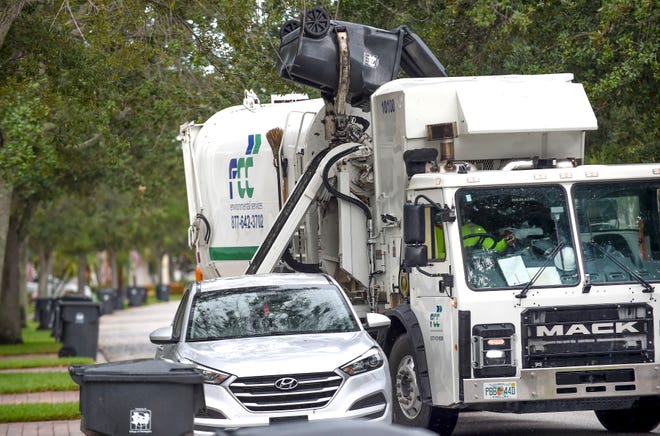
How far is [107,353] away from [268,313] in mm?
17769

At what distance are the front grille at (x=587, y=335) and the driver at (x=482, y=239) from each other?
643 mm

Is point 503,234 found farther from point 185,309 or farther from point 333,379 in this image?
point 185,309

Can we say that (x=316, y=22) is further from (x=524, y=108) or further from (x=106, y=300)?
(x=106, y=300)

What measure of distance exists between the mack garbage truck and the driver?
1cm

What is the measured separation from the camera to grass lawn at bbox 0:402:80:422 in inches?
603

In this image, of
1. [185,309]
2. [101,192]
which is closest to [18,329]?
[101,192]

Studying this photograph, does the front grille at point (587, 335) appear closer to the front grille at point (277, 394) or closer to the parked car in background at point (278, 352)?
the parked car in background at point (278, 352)

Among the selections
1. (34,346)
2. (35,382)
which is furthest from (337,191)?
(34,346)

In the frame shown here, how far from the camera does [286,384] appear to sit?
9.95 meters

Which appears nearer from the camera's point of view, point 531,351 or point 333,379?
point 333,379

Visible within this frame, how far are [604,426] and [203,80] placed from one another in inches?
348

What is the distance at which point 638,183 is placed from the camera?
11422mm

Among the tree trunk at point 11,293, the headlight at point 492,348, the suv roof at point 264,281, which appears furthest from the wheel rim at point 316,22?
the tree trunk at point 11,293

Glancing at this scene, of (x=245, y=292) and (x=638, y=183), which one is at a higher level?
(x=638, y=183)
